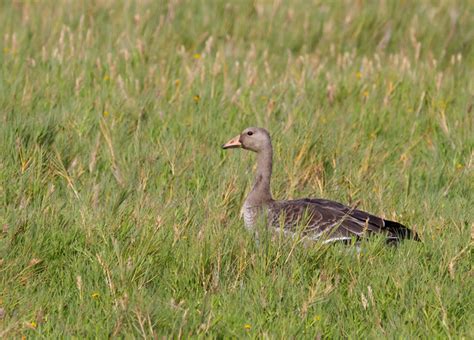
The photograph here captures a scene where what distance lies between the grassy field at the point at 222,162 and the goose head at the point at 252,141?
0.20 meters

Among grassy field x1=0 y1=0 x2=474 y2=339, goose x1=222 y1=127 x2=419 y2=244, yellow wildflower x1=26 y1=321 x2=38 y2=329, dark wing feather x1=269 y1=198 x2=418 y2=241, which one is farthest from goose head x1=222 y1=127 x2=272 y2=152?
yellow wildflower x1=26 y1=321 x2=38 y2=329

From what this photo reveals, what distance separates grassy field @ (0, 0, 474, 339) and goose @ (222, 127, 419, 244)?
0.58 ft

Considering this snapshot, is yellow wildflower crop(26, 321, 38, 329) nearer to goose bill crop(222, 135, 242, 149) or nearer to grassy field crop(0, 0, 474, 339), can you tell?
grassy field crop(0, 0, 474, 339)

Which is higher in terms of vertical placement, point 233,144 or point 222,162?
point 233,144

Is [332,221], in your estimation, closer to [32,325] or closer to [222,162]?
[222,162]

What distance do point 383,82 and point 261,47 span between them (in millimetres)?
1879

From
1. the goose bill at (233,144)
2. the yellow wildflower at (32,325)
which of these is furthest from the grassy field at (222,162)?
the goose bill at (233,144)

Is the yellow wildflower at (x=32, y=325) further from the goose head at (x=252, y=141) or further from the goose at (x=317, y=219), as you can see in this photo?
the goose head at (x=252, y=141)

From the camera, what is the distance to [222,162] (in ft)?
26.2

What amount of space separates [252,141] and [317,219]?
1.26m

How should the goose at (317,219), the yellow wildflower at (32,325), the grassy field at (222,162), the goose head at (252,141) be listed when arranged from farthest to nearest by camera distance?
the goose head at (252,141), the goose at (317,219), the grassy field at (222,162), the yellow wildflower at (32,325)

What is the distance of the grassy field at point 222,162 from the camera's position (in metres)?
5.50

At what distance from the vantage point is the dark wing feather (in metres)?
6.46

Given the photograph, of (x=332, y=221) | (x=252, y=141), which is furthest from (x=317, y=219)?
(x=252, y=141)
